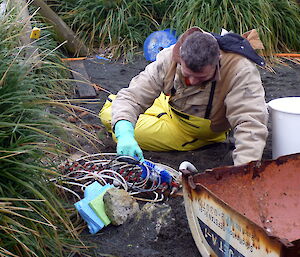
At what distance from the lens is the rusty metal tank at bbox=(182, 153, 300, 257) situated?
7.70 feet

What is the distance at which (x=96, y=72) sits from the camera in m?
6.13

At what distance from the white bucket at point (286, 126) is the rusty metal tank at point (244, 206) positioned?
49 centimetres

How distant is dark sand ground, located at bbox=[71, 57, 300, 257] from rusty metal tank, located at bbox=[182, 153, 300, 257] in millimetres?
239

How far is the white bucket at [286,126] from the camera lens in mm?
3457

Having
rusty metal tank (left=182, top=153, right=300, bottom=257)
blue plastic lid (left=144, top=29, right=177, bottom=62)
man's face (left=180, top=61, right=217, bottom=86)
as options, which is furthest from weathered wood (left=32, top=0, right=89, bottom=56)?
rusty metal tank (left=182, top=153, right=300, bottom=257)

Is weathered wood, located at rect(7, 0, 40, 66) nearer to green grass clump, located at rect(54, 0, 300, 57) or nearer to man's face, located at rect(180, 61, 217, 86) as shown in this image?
man's face, located at rect(180, 61, 217, 86)

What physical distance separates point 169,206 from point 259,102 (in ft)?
2.69

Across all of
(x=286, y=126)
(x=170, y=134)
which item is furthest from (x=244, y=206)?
(x=170, y=134)

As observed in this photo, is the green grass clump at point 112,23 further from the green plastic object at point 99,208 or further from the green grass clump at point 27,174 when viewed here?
the green grass clump at point 27,174

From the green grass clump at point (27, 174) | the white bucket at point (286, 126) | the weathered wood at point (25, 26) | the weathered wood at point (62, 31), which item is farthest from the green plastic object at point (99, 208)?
the weathered wood at point (62, 31)

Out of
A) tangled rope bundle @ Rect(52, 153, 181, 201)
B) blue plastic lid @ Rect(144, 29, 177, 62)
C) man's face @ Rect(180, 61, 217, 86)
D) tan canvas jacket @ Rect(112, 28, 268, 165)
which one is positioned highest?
man's face @ Rect(180, 61, 217, 86)

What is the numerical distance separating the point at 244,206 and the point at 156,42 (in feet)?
12.3

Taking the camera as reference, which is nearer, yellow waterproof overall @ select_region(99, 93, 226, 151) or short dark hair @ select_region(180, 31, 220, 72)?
short dark hair @ select_region(180, 31, 220, 72)

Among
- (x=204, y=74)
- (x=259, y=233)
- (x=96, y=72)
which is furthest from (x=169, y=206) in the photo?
(x=96, y=72)
